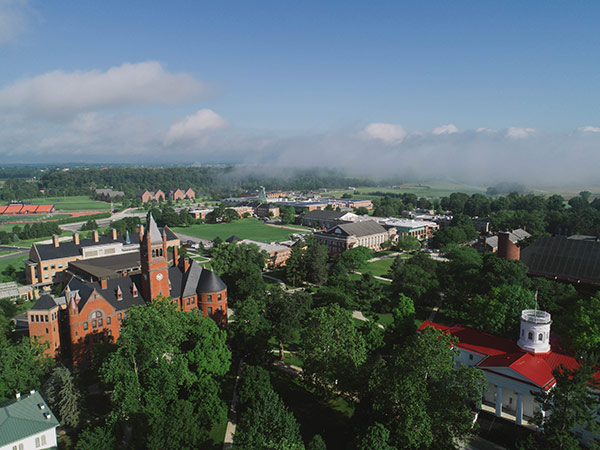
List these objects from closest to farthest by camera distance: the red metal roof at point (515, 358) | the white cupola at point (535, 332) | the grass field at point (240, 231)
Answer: the red metal roof at point (515, 358), the white cupola at point (535, 332), the grass field at point (240, 231)

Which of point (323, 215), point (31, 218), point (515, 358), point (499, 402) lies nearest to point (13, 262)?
point (31, 218)

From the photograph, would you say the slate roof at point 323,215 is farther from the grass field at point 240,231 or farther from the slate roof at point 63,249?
the slate roof at point 63,249

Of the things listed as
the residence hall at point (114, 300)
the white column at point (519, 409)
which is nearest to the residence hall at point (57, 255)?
the residence hall at point (114, 300)

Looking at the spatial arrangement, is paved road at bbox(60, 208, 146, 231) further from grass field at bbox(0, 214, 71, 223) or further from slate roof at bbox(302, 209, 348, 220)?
slate roof at bbox(302, 209, 348, 220)

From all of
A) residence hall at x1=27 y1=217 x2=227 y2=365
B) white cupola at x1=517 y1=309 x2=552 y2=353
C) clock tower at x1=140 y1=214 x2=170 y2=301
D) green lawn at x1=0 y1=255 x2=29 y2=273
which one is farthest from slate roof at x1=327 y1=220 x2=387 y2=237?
green lawn at x1=0 y1=255 x2=29 y2=273

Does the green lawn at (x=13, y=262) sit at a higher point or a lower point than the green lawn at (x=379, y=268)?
higher

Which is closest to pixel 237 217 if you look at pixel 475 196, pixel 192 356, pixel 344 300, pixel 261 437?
pixel 475 196
